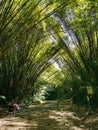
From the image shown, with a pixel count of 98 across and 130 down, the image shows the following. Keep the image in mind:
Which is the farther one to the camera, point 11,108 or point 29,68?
point 29,68

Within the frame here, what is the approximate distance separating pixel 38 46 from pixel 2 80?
2489 mm

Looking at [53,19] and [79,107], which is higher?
[53,19]

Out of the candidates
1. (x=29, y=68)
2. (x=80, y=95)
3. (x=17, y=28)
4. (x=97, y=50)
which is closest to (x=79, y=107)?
(x=80, y=95)

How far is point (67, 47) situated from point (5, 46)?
6311 mm

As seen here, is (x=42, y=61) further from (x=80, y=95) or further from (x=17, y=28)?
(x=17, y=28)

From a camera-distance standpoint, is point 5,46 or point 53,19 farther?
point 53,19

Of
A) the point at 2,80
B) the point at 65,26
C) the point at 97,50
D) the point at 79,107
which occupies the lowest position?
the point at 79,107

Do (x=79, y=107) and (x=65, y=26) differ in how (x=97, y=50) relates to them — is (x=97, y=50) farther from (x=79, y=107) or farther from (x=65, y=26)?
(x=79, y=107)

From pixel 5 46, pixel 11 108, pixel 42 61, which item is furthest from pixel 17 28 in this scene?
pixel 42 61

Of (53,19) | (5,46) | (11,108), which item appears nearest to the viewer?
(5,46)

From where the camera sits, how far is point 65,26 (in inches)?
490

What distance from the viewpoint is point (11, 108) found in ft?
33.3

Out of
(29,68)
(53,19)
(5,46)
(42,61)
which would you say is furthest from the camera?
(42,61)

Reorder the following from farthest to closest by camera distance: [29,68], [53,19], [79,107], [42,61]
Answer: [42,61], [29,68], [53,19], [79,107]
